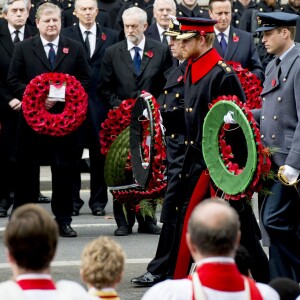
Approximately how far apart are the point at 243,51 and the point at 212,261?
9338 mm

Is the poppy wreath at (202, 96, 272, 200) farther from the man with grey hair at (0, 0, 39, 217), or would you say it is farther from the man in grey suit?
the man with grey hair at (0, 0, 39, 217)

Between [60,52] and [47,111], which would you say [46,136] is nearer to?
[47,111]

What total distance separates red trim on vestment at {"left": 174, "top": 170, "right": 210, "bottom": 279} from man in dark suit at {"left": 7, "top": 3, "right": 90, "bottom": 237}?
3437 millimetres

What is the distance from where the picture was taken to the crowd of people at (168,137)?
17.2 feet

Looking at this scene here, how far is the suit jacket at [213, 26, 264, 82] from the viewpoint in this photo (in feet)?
47.1

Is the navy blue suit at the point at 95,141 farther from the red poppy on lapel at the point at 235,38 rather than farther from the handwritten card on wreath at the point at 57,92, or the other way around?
the handwritten card on wreath at the point at 57,92

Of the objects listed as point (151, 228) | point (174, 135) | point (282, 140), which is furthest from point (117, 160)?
point (282, 140)

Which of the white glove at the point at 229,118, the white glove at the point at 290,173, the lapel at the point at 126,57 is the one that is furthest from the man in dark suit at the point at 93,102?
the white glove at the point at 290,173

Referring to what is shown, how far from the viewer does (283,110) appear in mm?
8852

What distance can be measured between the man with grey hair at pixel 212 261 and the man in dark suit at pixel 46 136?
23.5ft

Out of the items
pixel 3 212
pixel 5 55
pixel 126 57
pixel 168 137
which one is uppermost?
pixel 168 137

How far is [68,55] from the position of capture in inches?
500

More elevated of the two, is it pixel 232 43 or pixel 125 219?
pixel 232 43

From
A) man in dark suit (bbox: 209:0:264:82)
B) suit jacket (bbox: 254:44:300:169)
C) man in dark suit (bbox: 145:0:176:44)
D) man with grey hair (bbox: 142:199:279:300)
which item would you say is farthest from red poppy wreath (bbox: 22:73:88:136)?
man with grey hair (bbox: 142:199:279:300)
